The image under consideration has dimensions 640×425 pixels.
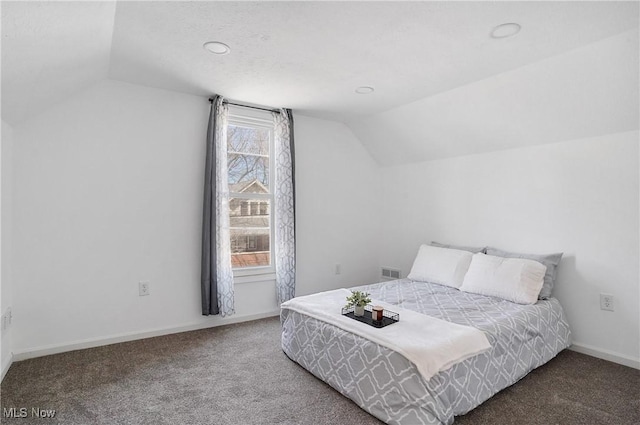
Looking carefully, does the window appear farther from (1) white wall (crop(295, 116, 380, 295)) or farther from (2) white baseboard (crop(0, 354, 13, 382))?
(2) white baseboard (crop(0, 354, 13, 382))

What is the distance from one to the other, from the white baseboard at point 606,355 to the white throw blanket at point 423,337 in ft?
4.72

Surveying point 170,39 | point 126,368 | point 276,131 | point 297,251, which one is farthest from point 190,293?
point 170,39

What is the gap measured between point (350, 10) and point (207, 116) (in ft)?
6.83

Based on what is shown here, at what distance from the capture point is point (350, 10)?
2.03 m

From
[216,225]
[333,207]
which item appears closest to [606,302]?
[333,207]

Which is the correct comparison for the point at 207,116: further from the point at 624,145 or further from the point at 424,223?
the point at 624,145

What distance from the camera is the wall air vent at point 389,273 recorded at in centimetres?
466

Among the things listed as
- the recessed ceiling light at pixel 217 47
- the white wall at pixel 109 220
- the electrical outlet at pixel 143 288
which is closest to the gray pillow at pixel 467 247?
the white wall at pixel 109 220

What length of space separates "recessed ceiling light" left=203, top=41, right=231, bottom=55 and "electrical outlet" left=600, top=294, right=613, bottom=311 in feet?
11.4

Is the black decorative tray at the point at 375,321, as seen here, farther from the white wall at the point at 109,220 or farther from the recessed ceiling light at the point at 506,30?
the recessed ceiling light at the point at 506,30

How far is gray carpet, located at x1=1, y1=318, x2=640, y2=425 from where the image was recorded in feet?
6.73

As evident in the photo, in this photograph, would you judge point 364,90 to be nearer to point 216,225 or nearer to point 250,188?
point 250,188

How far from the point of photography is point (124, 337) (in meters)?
3.18

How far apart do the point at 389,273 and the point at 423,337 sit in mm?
2662
